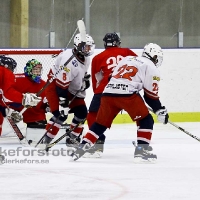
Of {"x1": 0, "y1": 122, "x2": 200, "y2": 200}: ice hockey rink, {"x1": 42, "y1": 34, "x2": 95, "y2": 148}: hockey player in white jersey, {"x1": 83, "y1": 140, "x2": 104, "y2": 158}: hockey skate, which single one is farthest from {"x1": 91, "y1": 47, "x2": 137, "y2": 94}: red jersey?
{"x1": 0, "y1": 122, "x2": 200, "y2": 200}: ice hockey rink

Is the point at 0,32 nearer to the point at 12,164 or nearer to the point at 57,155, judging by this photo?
the point at 57,155

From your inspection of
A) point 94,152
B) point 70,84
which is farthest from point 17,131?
point 94,152

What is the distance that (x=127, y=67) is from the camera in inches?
195

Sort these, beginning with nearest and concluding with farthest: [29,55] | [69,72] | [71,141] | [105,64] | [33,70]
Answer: [105,64]
[69,72]
[71,141]
[33,70]
[29,55]

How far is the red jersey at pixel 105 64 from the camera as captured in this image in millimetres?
5516

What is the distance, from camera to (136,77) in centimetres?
495

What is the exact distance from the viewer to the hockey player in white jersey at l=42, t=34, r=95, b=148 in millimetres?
5703

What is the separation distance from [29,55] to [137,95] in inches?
125

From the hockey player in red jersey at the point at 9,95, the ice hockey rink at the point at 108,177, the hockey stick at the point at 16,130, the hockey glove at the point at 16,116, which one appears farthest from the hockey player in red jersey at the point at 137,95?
the hockey stick at the point at 16,130

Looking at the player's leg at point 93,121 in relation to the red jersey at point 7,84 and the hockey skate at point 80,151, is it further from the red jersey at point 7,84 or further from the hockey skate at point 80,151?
the red jersey at point 7,84

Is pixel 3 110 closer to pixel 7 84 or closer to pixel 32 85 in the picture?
pixel 7 84

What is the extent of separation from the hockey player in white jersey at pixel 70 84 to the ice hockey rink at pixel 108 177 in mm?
246

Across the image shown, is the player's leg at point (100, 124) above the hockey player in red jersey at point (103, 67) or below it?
below

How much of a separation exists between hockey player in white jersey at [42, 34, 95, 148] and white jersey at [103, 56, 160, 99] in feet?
2.53
